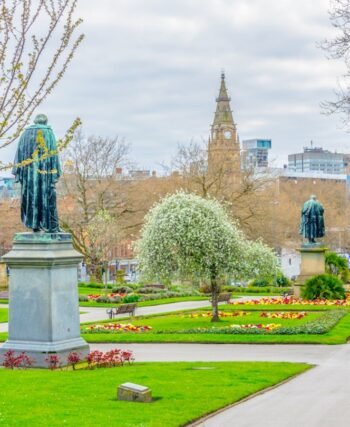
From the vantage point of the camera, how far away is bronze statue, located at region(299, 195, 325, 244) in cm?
3944

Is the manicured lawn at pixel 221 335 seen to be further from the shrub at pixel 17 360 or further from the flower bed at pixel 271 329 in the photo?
the shrub at pixel 17 360

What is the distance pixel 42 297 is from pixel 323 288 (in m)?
21.0

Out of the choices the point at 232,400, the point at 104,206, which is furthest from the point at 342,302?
the point at 104,206

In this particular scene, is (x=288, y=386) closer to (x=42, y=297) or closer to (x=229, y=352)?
(x=42, y=297)

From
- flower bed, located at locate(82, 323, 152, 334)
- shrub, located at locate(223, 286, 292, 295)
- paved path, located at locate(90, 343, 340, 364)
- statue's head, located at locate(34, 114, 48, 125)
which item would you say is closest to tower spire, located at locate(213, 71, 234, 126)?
shrub, located at locate(223, 286, 292, 295)

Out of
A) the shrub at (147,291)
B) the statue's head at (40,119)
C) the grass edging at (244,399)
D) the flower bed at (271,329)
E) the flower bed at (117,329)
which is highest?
the statue's head at (40,119)

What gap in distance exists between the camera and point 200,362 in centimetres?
1856

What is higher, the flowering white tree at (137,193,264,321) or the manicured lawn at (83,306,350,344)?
the flowering white tree at (137,193,264,321)

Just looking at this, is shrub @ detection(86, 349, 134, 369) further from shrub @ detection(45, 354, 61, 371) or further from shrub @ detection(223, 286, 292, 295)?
shrub @ detection(223, 286, 292, 295)

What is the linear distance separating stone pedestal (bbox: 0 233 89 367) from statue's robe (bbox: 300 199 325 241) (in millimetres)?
23425

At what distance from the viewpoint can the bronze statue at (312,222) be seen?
39.4m

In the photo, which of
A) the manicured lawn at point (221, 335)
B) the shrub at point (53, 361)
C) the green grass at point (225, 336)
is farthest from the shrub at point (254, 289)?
the shrub at point (53, 361)

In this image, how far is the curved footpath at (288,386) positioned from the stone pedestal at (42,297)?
10.2 ft

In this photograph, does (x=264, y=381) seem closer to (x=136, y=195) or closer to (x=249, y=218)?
(x=249, y=218)
